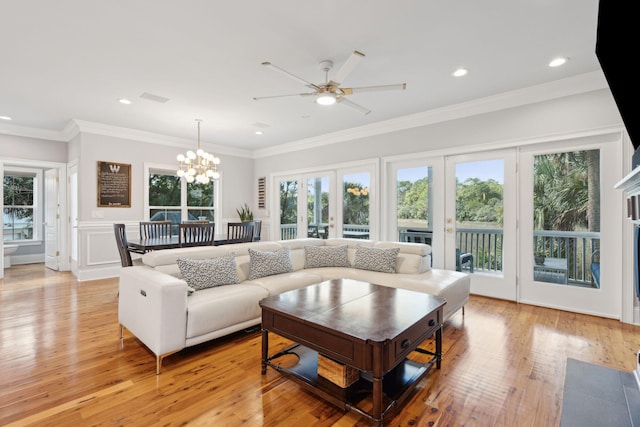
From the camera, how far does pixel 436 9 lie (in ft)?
7.52

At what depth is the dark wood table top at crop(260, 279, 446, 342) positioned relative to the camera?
1805 millimetres

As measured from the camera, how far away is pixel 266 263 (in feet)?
11.3

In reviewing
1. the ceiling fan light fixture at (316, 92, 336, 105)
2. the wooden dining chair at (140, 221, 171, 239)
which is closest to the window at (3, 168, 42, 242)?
the wooden dining chair at (140, 221, 171, 239)

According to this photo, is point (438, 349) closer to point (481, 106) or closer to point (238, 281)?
point (238, 281)

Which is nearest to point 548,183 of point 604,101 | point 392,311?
point 604,101

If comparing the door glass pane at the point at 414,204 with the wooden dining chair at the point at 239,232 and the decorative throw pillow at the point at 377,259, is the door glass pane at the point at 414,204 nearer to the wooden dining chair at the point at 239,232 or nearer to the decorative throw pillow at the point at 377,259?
the decorative throw pillow at the point at 377,259

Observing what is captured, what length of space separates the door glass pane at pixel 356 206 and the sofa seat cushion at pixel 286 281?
203 centimetres

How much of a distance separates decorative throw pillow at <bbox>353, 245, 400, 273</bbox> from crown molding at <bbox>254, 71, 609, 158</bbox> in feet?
7.09

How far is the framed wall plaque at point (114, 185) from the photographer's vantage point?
5.41 m

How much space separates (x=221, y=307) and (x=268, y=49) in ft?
7.70

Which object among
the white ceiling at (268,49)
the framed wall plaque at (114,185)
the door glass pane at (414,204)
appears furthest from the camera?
the framed wall plaque at (114,185)

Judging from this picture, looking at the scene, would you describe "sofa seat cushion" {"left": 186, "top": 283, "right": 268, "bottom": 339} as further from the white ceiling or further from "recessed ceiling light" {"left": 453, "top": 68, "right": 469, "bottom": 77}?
"recessed ceiling light" {"left": 453, "top": 68, "right": 469, "bottom": 77}

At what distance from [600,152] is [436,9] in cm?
262

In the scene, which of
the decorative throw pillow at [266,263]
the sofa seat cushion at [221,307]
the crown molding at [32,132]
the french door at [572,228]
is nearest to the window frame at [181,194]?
the crown molding at [32,132]
